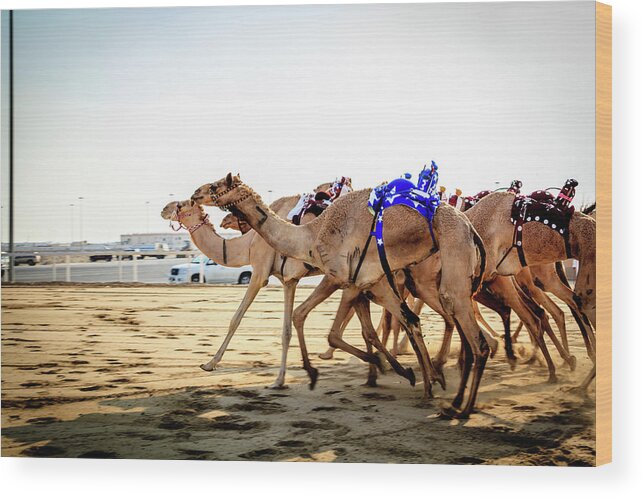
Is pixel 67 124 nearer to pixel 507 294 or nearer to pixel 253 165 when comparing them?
pixel 253 165

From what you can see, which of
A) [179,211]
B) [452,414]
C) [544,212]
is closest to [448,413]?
[452,414]

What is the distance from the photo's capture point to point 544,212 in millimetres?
7574

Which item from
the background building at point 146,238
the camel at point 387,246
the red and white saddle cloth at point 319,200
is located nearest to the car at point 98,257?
the background building at point 146,238

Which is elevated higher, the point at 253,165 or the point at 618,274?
the point at 253,165

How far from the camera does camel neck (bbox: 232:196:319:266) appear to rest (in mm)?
7023

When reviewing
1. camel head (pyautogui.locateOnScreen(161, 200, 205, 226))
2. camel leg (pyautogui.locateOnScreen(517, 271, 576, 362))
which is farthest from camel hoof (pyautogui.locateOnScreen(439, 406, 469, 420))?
camel head (pyautogui.locateOnScreen(161, 200, 205, 226))

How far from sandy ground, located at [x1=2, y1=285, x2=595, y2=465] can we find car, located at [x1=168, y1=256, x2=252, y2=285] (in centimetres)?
777

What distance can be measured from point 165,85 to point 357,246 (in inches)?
106

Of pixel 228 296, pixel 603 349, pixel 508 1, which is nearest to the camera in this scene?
pixel 603 349

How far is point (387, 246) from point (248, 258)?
2.31 metres

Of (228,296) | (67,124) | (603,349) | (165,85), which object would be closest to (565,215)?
(603,349)

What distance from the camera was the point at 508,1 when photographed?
22.1 feet

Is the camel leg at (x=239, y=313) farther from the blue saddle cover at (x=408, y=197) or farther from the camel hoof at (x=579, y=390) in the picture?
the camel hoof at (x=579, y=390)

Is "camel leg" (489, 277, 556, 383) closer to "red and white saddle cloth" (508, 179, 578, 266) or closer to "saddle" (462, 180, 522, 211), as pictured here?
"red and white saddle cloth" (508, 179, 578, 266)
